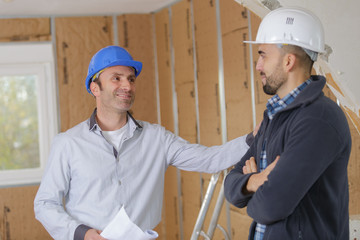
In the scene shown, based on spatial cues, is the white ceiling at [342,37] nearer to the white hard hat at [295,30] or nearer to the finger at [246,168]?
the white hard hat at [295,30]

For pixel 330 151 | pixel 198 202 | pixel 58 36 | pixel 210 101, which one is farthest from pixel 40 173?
pixel 330 151

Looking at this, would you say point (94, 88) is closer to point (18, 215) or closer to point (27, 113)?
point (27, 113)

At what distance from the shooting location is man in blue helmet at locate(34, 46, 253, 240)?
2.17 meters

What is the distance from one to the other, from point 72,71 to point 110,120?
2.29 metres

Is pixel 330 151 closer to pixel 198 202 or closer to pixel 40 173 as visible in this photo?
pixel 198 202

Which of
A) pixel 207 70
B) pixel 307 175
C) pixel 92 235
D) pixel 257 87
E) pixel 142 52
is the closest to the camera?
pixel 307 175

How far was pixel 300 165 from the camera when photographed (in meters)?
1.28

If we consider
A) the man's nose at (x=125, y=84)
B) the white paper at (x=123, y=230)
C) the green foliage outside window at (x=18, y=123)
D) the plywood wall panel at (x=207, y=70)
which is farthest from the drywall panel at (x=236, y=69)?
the green foliage outside window at (x=18, y=123)

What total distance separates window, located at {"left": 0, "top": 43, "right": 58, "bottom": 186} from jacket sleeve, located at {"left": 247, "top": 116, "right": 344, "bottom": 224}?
138 inches

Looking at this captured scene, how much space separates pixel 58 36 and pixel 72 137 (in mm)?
2510

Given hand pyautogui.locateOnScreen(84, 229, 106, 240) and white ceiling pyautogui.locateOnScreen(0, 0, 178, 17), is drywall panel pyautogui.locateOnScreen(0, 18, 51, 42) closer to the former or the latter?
white ceiling pyautogui.locateOnScreen(0, 0, 178, 17)

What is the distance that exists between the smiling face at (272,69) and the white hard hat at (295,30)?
32 millimetres

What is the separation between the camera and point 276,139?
1.43 m

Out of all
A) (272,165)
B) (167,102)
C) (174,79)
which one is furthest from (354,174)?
(167,102)
